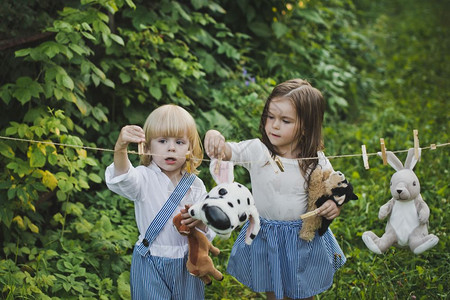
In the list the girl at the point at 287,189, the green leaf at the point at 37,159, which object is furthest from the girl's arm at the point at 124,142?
the green leaf at the point at 37,159

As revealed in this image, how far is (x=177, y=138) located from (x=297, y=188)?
2.02 ft

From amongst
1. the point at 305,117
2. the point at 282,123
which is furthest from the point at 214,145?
the point at 305,117

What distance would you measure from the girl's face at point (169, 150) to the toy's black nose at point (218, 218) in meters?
0.42

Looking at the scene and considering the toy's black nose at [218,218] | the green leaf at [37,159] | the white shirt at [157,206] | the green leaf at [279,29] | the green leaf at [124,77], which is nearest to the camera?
the toy's black nose at [218,218]

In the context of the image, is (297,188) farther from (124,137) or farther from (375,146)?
(375,146)

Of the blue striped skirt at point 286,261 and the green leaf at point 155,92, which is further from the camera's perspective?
the green leaf at point 155,92

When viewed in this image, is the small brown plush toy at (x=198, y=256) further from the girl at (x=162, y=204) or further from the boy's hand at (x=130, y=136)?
the boy's hand at (x=130, y=136)

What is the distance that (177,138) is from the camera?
2.68 metres

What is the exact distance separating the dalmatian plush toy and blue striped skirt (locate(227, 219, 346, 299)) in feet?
1.05

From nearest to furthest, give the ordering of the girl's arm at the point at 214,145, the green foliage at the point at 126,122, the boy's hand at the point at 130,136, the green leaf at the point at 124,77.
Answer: the boy's hand at the point at 130,136
the girl's arm at the point at 214,145
the green foliage at the point at 126,122
the green leaf at the point at 124,77

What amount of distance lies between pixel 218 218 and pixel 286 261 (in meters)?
0.65

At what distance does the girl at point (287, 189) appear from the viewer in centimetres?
269

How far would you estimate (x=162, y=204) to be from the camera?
2691mm

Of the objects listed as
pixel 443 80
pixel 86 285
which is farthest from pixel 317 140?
pixel 443 80
